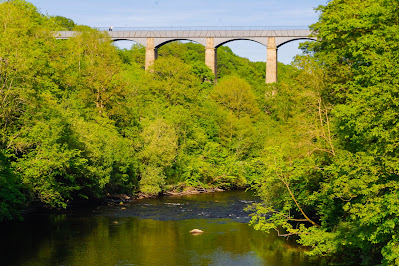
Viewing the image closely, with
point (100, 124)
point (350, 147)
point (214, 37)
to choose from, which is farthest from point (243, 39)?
point (350, 147)

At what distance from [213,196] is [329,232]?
775 inches

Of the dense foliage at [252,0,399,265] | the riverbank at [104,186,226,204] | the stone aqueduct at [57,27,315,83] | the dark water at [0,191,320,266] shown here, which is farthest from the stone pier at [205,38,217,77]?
the dense foliage at [252,0,399,265]

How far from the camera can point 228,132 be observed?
54.3 m

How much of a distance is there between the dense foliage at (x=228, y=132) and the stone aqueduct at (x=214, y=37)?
13.8m

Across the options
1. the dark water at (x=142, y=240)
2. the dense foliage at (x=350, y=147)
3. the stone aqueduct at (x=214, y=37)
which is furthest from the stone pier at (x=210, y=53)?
the dense foliage at (x=350, y=147)

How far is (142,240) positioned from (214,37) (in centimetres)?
5407

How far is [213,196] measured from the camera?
4184 cm

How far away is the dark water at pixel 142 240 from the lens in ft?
71.7

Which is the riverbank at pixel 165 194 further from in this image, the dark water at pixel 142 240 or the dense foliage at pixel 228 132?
the dark water at pixel 142 240

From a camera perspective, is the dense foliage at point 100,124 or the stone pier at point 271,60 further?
the stone pier at point 271,60

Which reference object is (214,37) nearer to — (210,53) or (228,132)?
(210,53)

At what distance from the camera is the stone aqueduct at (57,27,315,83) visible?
72312 mm

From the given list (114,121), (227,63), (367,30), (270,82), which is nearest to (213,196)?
(114,121)

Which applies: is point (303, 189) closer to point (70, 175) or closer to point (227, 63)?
point (70, 175)
